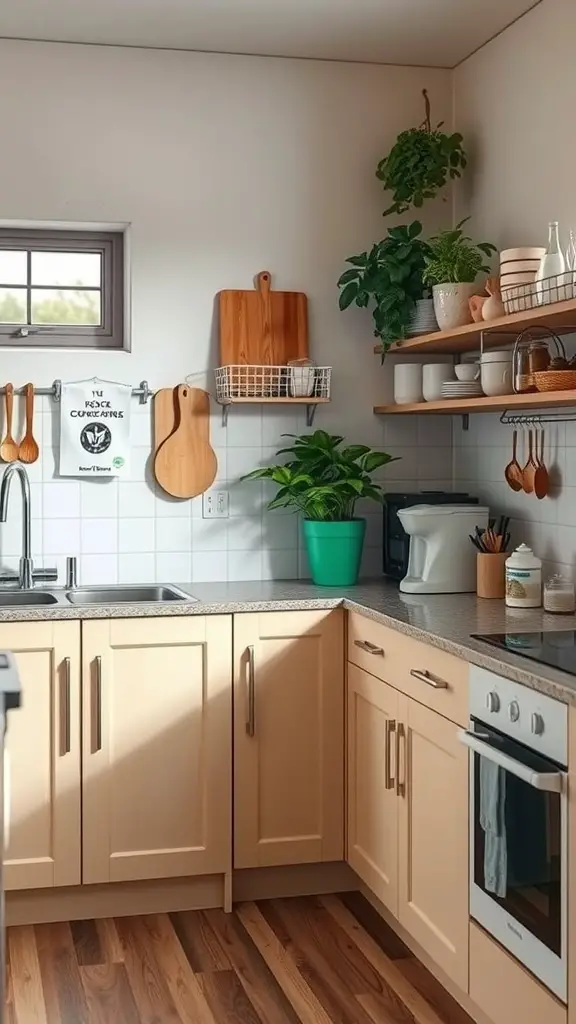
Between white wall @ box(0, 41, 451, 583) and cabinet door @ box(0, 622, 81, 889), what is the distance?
0.58 m

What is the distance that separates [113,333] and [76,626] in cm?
110

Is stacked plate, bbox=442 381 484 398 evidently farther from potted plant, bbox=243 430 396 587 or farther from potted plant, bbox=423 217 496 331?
potted plant, bbox=243 430 396 587

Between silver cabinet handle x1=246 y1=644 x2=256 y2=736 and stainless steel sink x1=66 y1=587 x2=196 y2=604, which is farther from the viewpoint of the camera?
stainless steel sink x1=66 y1=587 x2=196 y2=604

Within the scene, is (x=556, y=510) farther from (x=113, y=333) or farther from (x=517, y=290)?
(x=113, y=333)

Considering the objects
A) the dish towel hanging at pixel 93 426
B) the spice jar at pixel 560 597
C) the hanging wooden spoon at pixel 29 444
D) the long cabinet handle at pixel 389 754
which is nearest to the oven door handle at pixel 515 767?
the long cabinet handle at pixel 389 754

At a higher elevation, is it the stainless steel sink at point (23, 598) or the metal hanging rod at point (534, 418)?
the metal hanging rod at point (534, 418)

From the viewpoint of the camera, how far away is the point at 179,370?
386 centimetres

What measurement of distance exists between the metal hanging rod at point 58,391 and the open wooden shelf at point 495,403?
780 millimetres

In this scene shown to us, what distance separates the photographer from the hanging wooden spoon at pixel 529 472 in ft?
11.3

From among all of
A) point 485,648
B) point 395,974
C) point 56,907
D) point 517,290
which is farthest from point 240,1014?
point 517,290

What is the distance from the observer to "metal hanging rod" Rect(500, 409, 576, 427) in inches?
130

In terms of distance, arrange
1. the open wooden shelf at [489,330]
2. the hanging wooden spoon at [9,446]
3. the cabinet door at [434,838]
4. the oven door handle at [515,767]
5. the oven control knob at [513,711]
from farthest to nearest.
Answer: the hanging wooden spoon at [9,446]
the open wooden shelf at [489,330]
the cabinet door at [434,838]
the oven control knob at [513,711]
the oven door handle at [515,767]

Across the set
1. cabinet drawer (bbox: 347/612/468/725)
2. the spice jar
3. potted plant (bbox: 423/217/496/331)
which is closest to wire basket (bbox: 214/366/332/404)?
potted plant (bbox: 423/217/496/331)

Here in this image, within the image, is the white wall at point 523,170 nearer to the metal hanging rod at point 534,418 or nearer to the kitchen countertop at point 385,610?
the metal hanging rod at point 534,418
